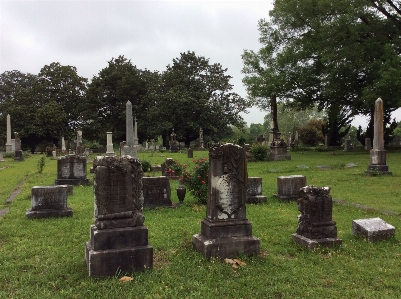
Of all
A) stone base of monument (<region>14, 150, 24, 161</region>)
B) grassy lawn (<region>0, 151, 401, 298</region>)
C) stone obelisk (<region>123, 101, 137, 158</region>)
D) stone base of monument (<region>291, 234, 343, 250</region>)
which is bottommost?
grassy lawn (<region>0, 151, 401, 298</region>)

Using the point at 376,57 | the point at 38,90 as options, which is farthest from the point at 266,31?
the point at 38,90

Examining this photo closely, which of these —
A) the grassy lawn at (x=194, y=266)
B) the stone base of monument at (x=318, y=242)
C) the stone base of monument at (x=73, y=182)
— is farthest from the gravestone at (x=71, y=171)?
the stone base of monument at (x=318, y=242)

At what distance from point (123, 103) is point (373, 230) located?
143 ft

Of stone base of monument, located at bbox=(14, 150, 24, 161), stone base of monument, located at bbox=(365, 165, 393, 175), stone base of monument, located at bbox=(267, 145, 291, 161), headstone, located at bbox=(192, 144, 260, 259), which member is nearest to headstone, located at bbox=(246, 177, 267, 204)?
headstone, located at bbox=(192, 144, 260, 259)

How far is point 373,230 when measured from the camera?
241 inches

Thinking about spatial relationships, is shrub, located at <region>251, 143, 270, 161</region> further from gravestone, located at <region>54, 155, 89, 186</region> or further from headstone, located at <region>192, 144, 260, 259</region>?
headstone, located at <region>192, 144, 260, 259</region>

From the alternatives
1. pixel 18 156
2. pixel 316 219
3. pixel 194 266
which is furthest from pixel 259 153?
pixel 18 156

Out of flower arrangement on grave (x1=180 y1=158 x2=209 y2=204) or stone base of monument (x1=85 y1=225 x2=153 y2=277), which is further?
flower arrangement on grave (x1=180 y1=158 x2=209 y2=204)

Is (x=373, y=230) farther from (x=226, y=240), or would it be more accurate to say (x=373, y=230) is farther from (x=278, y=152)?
(x=278, y=152)

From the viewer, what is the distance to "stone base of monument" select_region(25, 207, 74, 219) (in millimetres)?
8094

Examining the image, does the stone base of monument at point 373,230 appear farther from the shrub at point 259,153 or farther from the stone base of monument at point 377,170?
the shrub at point 259,153

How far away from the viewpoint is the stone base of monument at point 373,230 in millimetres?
6109

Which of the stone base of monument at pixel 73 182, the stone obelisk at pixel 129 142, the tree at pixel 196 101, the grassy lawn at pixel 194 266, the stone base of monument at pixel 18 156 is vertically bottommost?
the grassy lawn at pixel 194 266

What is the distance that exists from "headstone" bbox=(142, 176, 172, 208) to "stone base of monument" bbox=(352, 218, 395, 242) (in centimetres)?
471
